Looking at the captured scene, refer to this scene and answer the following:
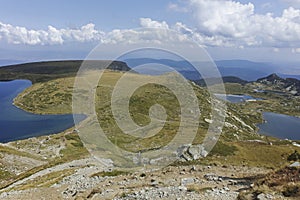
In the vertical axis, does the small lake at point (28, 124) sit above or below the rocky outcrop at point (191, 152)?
below

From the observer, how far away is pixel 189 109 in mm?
195125

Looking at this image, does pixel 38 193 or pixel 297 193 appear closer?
pixel 297 193

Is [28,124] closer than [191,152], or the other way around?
[191,152]

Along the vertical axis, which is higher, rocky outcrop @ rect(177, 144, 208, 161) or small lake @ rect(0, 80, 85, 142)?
rocky outcrop @ rect(177, 144, 208, 161)

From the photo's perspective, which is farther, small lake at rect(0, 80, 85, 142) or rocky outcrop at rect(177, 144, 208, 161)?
small lake at rect(0, 80, 85, 142)

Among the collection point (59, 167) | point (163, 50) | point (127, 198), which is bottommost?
point (59, 167)

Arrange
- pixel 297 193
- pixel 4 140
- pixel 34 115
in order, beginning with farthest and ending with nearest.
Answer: pixel 34 115, pixel 4 140, pixel 297 193

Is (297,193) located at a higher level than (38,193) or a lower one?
higher

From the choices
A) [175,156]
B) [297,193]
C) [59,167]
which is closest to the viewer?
[297,193]

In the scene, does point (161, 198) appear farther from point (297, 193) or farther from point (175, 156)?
point (175, 156)

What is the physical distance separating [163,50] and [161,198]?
1780 cm

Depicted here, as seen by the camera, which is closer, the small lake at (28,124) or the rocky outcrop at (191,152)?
the rocky outcrop at (191,152)

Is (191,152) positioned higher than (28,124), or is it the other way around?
(191,152)

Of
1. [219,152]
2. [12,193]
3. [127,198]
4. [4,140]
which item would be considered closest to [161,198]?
[127,198]
